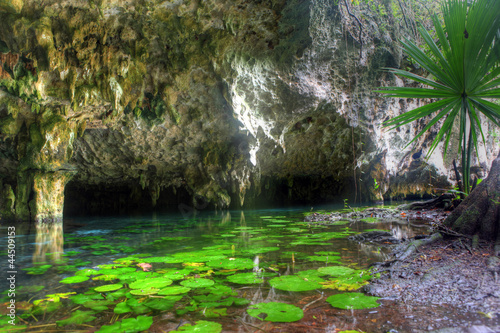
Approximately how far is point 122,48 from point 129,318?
7.40m

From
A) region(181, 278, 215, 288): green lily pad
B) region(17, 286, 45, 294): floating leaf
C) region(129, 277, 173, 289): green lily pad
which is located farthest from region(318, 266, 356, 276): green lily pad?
region(17, 286, 45, 294): floating leaf

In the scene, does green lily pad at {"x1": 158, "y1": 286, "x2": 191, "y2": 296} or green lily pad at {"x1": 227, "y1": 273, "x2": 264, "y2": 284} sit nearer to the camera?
green lily pad at {"x1": 158, "y1": 286, "x2": 191, "y2": 296}

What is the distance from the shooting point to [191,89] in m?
8.84

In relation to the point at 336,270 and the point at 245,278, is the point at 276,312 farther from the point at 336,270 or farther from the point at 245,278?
the point at 336,270

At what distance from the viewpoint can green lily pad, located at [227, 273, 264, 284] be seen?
216 cm

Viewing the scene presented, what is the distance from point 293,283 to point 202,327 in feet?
2.79

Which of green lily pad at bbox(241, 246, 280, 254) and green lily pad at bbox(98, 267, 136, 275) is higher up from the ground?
green lily pad at bbox(98, 267, 136, 275)

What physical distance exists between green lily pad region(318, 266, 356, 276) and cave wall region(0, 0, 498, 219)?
3634 millimetres

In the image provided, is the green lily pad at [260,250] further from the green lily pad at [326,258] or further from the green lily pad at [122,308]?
the green lily pad at [122,308]

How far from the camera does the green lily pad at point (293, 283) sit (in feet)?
6.46

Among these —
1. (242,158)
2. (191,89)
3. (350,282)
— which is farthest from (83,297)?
(242,158)

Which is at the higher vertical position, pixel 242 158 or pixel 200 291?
pixel 242 158

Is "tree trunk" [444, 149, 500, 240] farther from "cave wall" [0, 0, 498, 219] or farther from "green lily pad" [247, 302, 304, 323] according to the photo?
"green lily pad" [247, 302, 304, 323]

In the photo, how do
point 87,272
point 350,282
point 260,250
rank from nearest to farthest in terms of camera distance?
point 350,282, point 87,272, point 260,250
